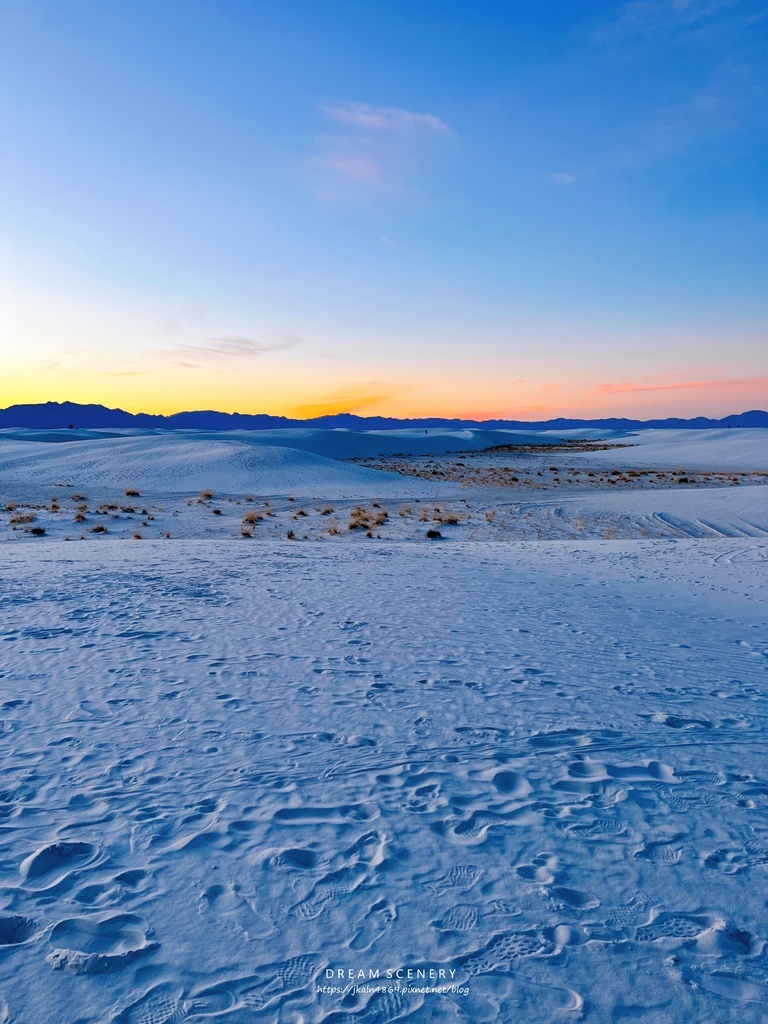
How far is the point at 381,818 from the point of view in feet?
11.5

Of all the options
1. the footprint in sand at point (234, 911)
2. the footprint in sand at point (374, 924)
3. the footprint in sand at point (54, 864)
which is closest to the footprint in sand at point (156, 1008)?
the footprint in sand at point (234, 911)

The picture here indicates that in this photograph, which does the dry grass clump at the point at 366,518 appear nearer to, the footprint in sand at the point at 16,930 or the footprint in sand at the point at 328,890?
the footprint in sand at the point at 328,890

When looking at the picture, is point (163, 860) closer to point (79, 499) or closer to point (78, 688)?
point (78, 688)

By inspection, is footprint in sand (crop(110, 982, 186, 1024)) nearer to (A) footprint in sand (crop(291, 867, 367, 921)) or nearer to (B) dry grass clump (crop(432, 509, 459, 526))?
(A) footprint in sand (crop(291, 867, 367, 921))

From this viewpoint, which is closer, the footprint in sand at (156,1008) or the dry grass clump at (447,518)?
the footprint in sand at (156,1008)

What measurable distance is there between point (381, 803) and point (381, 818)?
0.51 ft

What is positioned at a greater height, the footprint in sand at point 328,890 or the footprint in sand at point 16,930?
the footprint in sand at point 16,930

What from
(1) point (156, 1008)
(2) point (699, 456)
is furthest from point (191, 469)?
(2) point (699, 456)

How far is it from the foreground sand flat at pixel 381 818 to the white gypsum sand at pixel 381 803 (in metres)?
0.01

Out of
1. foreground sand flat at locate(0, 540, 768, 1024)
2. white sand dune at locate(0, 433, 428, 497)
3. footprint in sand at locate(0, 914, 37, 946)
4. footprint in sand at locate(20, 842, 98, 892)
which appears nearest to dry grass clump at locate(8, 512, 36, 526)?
white sand dune at locate(0, 433, 428, 497)

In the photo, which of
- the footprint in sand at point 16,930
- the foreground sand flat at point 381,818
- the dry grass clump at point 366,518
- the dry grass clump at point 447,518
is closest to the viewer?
the foreground sand flat at point 381,818

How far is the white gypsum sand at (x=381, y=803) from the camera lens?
2.48 metres

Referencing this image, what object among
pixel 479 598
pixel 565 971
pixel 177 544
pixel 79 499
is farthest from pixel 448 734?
pixel 79 499

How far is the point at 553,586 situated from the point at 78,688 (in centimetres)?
692
